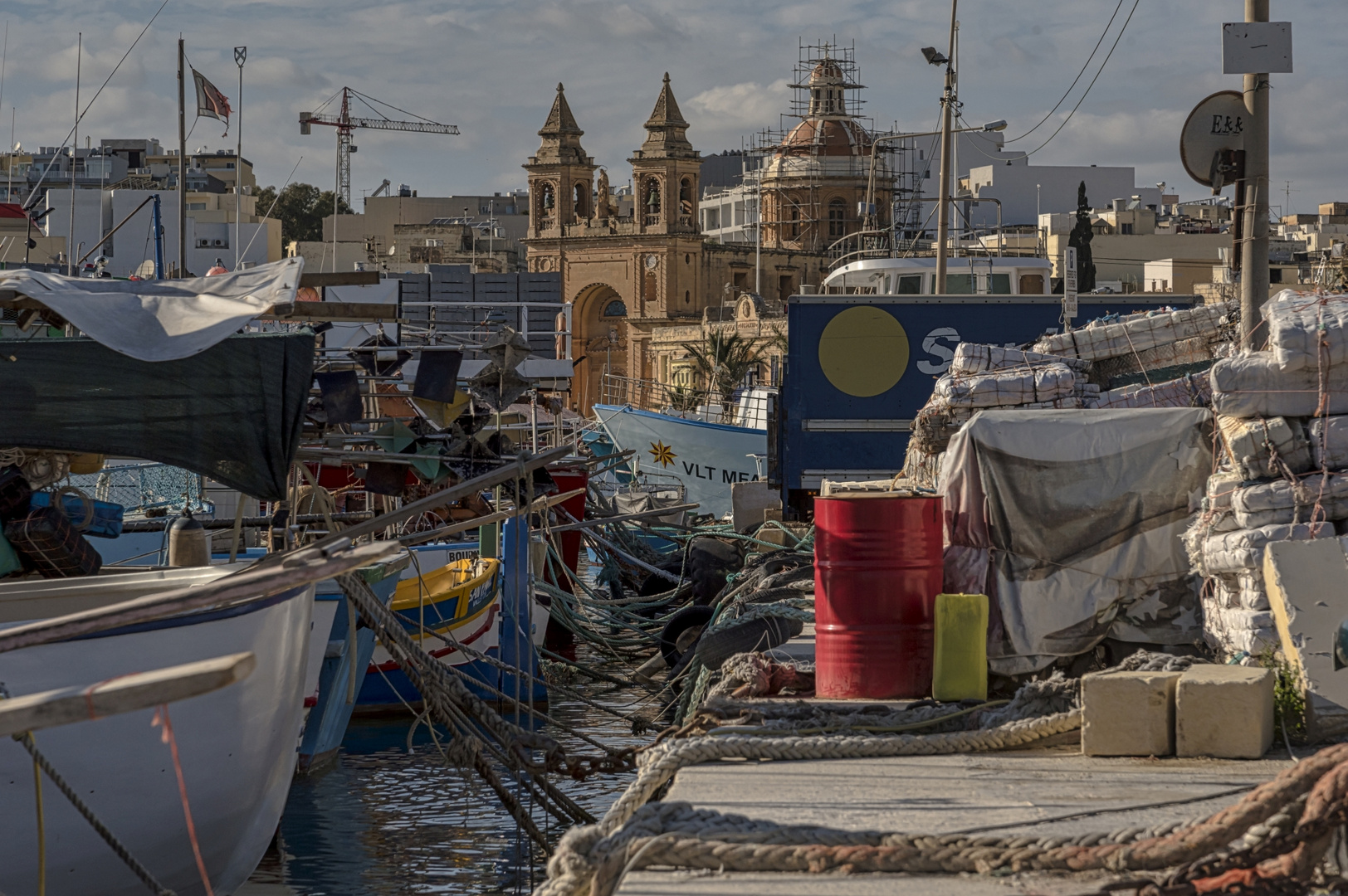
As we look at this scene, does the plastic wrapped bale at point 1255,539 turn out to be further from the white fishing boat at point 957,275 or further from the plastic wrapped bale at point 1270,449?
the white fishing boat at point 957,275

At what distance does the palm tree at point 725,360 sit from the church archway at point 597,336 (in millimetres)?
11594

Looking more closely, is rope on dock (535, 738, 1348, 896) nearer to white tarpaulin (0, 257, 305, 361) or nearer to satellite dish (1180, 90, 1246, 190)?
white tarpaulin (0, 257, 305, 361)

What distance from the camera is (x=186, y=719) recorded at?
24.6 feet

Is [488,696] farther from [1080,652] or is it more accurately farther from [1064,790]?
[1064,790]

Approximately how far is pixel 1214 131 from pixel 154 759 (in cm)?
734

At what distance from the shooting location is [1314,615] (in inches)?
261

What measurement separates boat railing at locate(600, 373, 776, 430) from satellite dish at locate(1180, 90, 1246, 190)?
16.6 metres

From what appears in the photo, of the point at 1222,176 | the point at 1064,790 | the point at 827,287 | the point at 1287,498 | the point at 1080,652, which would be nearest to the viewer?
the point at 1064,790

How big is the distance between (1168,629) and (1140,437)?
1.04 metres

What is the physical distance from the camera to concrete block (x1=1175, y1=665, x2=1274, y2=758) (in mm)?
6348

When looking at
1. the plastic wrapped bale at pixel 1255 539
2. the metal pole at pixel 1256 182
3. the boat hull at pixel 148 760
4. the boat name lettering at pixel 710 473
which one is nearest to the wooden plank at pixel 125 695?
the boat hull at pixel 148 760

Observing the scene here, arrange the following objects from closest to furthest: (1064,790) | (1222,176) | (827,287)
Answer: (1064,790) < (1222,176) < (827,287)

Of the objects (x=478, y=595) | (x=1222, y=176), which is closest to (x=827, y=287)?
(x=478, y=595)

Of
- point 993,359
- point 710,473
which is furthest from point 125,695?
point 710,473
